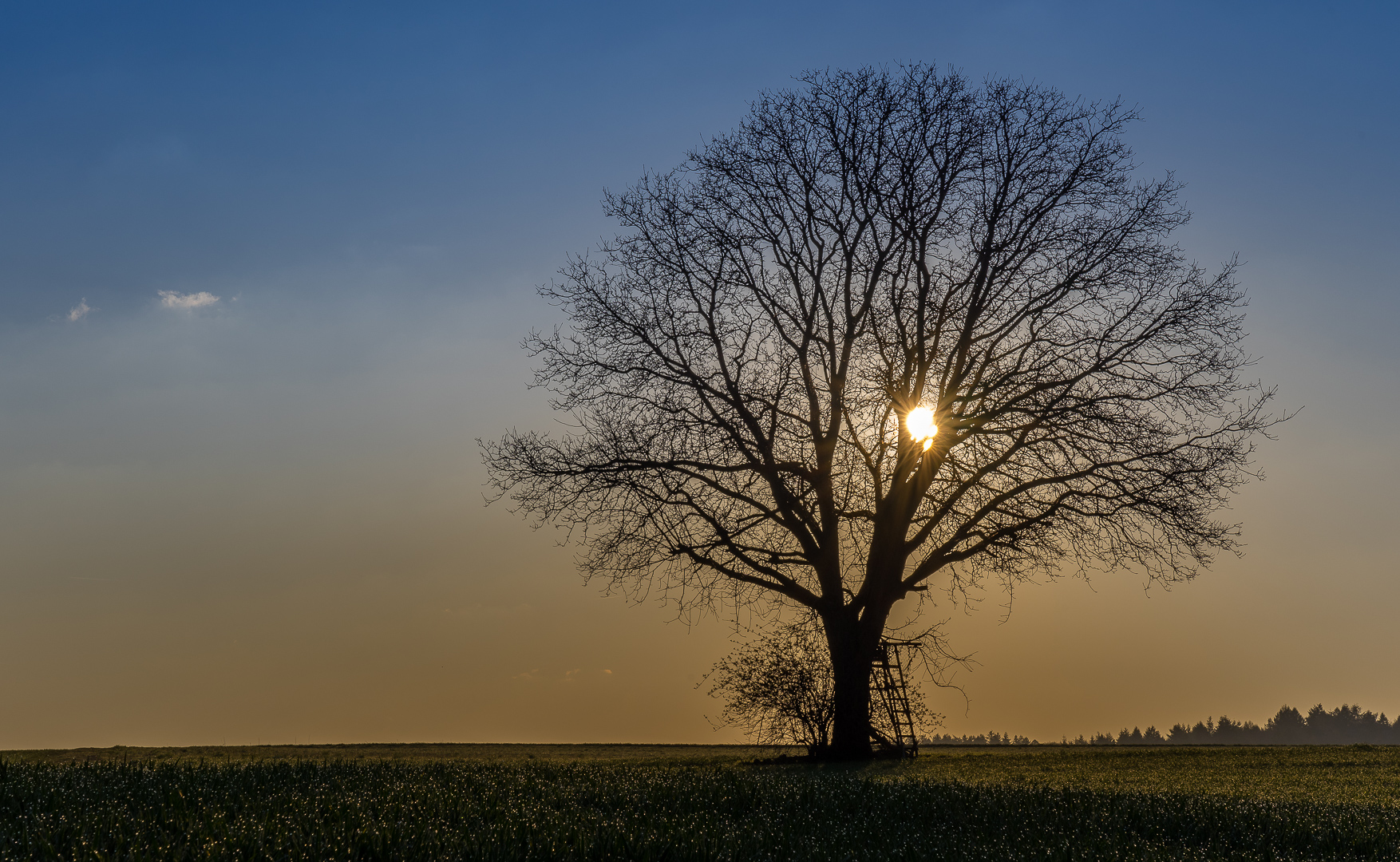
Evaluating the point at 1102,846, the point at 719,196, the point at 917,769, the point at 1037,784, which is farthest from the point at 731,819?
the point at 719,196

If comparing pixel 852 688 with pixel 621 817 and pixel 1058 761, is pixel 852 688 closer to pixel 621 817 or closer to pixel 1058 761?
pixel 1058 761

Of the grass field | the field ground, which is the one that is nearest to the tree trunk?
the field ground

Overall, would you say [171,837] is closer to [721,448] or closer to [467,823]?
[467,823]

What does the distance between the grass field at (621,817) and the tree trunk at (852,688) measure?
6022mm

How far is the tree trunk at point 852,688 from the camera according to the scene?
696 inches

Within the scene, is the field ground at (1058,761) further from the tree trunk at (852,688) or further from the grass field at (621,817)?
the tree trunk at (852,688)

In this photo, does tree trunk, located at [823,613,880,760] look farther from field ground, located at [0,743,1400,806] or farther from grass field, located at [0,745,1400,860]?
grass field, located at [0,745,1400,860]

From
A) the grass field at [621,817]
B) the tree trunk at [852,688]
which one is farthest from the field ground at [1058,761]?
the tree trunk at [852,688]

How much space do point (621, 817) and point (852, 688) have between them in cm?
1143

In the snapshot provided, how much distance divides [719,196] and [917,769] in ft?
41.3

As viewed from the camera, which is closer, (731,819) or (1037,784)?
(731,819)

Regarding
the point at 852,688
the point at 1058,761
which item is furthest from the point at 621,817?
the point at 1058,761

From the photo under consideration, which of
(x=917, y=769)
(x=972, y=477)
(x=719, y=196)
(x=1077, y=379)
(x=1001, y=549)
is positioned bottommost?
(x=917, y=769)

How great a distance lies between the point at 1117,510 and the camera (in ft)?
57.9
